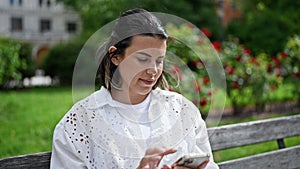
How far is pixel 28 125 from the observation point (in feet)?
24.7

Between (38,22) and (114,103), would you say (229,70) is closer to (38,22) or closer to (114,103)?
(114,103)

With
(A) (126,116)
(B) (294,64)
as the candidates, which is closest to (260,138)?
(A) (126,116)

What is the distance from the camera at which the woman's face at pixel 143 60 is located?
6.78ft

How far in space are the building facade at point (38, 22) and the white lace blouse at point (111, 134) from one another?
101 feet

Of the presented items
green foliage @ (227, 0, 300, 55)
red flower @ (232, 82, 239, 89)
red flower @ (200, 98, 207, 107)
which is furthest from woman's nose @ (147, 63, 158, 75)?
green foliage @ (227, 0, 300, 55)

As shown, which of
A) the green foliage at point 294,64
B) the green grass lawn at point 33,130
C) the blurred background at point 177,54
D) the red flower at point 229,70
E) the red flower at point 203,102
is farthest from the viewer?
the green foliage at point 294,64

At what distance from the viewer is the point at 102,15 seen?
2502 cm

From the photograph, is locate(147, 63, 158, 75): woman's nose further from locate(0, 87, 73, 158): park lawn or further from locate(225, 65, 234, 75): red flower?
locate(225, 65, 234, 75): red flower

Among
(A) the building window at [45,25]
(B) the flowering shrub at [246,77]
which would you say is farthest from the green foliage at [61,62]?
(A) the building window at [45,25]

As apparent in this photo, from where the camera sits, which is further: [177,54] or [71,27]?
[71,27]

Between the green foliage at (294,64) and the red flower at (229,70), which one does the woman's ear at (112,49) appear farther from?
the green foliage at (294,64)

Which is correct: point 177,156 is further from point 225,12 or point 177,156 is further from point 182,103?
point 225,12

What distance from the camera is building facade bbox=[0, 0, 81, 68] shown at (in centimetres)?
3397

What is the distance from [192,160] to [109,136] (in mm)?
365
